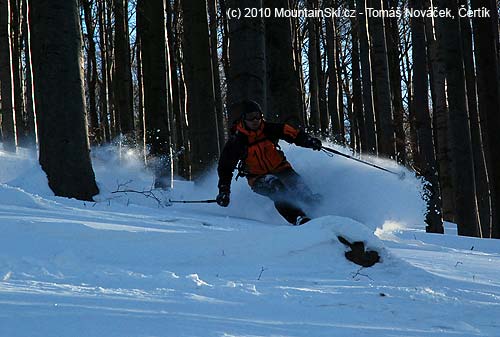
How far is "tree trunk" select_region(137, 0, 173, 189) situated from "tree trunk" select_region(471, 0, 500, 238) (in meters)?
5.80

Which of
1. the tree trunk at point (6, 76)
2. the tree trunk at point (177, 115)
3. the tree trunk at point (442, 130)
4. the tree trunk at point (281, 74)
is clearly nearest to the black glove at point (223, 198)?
the tree trunk at point (281, 74)

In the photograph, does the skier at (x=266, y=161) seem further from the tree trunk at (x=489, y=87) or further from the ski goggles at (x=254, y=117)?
the tree trunk at (x=489, y=87)

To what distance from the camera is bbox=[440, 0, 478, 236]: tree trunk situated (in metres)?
10.1

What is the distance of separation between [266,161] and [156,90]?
4.25 m

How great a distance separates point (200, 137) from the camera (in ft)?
32.8

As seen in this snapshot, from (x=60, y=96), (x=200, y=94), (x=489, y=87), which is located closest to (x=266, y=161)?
(x=60, y=96)

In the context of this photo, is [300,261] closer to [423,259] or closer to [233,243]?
[233,243]

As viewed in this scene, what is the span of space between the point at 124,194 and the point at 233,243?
391 centimetres

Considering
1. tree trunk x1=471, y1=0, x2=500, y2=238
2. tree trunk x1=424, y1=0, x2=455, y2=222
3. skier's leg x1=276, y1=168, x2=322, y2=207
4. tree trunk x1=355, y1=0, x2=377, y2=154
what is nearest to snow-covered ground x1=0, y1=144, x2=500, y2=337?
skier's leg x1=276, y1=168, x2=322, y2=207

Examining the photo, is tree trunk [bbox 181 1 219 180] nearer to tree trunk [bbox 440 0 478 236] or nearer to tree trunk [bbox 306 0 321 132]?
tree trunk [bbox 440 0 478 236]

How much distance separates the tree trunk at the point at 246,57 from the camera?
25.3 ft

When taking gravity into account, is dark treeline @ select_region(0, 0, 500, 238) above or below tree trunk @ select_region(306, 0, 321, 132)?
below

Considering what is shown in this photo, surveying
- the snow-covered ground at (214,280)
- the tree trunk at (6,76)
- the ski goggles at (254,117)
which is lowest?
the snow-covered ground at (214,280)

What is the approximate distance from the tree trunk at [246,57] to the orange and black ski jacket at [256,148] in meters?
0.63
